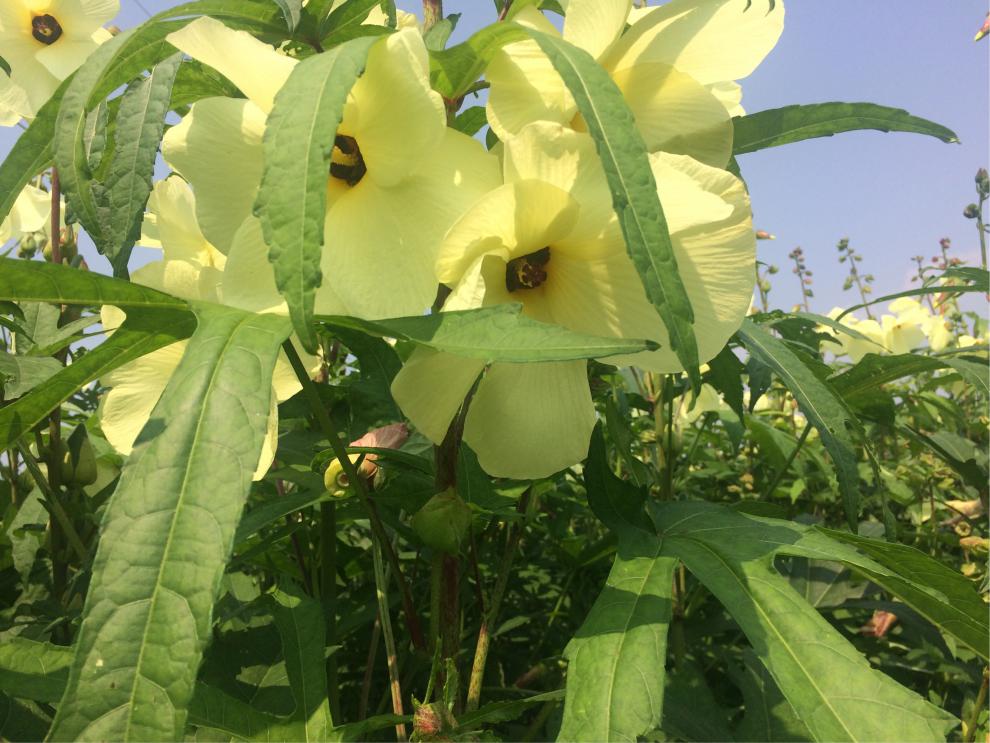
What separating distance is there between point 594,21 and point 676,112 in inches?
4.1

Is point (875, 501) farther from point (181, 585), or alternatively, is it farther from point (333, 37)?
point (181, 585)

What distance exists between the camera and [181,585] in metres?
0.38

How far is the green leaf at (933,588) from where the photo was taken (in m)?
0.63

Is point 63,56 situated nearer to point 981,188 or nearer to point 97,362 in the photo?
point 97,362

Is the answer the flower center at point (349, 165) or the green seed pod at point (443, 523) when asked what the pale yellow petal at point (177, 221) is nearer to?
the flower center at point (349, 165)

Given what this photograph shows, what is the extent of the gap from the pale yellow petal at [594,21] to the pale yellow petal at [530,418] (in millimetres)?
256

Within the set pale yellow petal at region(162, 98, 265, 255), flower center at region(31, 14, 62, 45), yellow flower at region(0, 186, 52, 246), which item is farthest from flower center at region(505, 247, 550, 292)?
yellow flower at region(0, 186, 52, 246)

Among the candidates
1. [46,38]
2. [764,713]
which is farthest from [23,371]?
[764,713]

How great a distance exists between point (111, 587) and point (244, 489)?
0.26 ft

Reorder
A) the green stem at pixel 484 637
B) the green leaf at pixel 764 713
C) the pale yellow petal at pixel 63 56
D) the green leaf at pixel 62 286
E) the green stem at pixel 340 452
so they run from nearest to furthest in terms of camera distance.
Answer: the green leaf at pixel 62 286, the green stem at pixel 340 452, the green stem at pixel 484 637, the green leaf at pixel 764 713, the pale yellow petal at pixel 63 56

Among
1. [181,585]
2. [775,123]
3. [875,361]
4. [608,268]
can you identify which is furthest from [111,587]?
[875,361]

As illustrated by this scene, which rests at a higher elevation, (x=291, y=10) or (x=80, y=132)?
(x=291, y=10)

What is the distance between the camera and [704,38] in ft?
2.08

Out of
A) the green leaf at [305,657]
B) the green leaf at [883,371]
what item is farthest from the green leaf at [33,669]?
the green leaf at [883,371]
